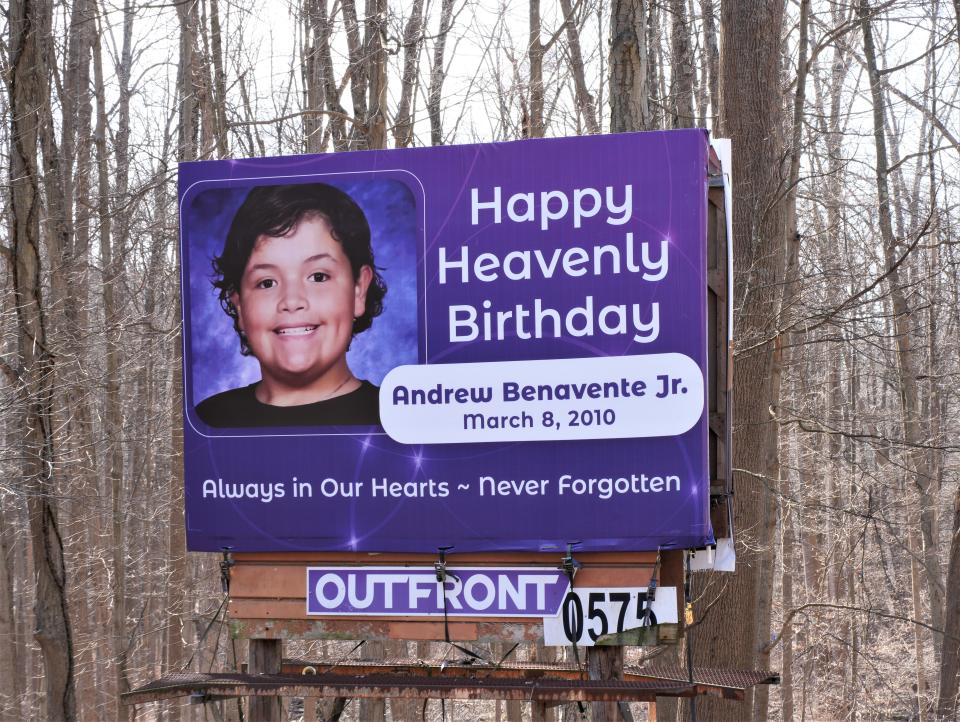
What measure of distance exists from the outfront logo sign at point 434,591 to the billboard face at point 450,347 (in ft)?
0.52

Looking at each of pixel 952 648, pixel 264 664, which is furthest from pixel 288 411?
pixel 952 648

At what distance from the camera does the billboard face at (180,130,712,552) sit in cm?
616

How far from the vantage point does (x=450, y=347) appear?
21.0 ft

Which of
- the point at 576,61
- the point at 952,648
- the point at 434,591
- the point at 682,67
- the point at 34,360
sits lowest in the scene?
the point at 952,648

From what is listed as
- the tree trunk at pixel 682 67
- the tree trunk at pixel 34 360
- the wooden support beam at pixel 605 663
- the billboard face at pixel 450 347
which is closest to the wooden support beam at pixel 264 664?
the billboard face at pixel 450 347

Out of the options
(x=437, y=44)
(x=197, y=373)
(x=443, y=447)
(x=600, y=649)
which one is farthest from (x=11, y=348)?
(x=437, y=44)

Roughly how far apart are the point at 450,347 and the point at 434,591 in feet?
4.46

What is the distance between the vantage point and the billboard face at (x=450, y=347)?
6160 millimetres

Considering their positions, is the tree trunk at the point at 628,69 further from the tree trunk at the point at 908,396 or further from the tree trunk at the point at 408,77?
the tree trunk at the point at 908,396

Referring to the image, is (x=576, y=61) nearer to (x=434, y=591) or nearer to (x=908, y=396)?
(x=908, y=396)

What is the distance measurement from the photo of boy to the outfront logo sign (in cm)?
89

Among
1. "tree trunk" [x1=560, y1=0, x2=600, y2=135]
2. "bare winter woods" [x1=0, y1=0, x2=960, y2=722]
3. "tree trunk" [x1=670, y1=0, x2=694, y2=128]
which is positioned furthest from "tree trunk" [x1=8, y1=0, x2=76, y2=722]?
"tree trunk" [x1=560, y1=0, x2=600, y2=135]

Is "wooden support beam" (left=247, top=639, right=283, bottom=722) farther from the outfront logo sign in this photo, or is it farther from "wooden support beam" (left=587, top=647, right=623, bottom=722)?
"wooden support beam" (left=587, top=647, right=623, bottom=722)

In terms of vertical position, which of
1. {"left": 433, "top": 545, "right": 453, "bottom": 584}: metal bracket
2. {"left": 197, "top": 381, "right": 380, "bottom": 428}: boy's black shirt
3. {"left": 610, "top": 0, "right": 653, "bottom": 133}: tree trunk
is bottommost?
{"left": 433, "top": 545, "right": 453, "bottom": 584}: metal bracket
